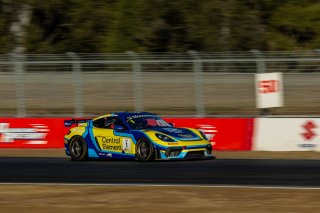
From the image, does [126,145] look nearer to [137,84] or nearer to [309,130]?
[309,130]

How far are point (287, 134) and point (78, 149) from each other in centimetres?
524

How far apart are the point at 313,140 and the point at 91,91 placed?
6862 millimetres

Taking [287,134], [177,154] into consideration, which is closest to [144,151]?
[177,154]

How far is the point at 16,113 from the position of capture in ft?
74.9

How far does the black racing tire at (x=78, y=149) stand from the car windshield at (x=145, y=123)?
1.19 m

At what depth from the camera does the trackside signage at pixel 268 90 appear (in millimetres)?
20844

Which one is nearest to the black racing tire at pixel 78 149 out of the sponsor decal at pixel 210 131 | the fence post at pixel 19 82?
the sponsor decal at pixel 210 131

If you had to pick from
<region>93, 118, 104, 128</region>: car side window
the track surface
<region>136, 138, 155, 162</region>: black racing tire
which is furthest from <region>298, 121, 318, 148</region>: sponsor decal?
<region>93, 118, 104, 128</region>: car side window

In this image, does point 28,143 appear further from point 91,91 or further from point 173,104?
point 173,104

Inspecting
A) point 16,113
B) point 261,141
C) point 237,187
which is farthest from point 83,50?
point 237,187

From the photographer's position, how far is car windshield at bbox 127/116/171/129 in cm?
1705

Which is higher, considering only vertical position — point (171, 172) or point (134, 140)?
point (134, 140)

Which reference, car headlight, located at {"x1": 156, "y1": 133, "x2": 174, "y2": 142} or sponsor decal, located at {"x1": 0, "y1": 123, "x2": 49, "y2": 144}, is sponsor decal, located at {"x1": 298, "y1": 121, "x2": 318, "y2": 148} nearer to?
car headlight, located at {"x1": 156, "y1": 133, "x2": 174, "y2": 142}

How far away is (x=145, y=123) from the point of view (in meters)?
17.2
